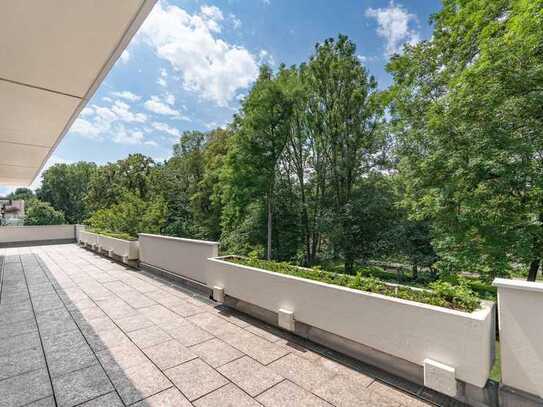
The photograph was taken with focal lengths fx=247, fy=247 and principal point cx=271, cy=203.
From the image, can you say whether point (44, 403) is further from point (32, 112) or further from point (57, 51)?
point (32, 112)

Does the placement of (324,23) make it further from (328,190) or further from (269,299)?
(269,299)

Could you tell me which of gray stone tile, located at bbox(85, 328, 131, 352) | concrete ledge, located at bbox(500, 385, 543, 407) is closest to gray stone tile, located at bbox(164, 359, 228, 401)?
gray stone tile, located at bbox(85, 328, 131, 352)

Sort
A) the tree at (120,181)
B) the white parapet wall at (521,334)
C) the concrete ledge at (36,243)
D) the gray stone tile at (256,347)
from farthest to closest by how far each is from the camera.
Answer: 1. the tree at (120,181)
2. the concrete ledge at (36,243)
3. the gray stone tile at (256,347)
4. the white parapet wall at (521,334)

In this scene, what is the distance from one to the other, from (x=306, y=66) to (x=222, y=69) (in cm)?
549

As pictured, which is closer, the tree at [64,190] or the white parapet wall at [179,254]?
the white parapet wall at [179,254]

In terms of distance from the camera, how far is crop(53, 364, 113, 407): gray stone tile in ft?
6.61

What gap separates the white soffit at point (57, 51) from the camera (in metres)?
1.56

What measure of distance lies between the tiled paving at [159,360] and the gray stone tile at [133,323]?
0.01m

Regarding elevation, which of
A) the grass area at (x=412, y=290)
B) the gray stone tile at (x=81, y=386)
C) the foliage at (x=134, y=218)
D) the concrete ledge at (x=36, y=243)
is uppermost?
the foliage at (x=134, y=218)

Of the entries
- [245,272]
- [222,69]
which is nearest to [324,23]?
[222,69]

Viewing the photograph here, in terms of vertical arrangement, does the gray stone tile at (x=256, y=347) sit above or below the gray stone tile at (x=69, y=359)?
above

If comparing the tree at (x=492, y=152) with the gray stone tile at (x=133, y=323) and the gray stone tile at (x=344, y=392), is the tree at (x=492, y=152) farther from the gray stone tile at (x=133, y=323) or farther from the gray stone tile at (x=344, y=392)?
the gray stone tile at (x=133, y=323)

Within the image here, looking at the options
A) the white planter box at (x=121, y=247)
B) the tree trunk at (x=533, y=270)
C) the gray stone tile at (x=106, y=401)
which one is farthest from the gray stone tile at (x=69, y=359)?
the tree trunk at (x=533, y=270)

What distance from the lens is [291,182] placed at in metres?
13.8
